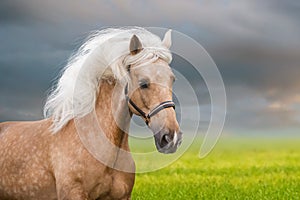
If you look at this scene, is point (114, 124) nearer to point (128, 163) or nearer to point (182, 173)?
point (128, 163)

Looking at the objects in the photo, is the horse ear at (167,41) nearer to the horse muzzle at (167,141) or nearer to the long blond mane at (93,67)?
the long blond mane at (93,67)

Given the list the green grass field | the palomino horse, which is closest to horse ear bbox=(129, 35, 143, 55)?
the palomino horse

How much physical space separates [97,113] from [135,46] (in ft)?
2.81

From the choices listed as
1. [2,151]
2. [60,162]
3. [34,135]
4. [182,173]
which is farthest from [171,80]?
[182,173]

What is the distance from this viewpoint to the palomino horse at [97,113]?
5.40m

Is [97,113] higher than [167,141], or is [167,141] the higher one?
[97,113]

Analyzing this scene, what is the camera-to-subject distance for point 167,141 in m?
5.10

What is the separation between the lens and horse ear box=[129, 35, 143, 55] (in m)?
5.52

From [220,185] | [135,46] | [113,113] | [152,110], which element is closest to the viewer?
[152,110]

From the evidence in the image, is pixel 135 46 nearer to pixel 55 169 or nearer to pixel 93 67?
pixel 93 67

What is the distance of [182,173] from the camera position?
16828mm

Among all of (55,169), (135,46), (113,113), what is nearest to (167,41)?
(135,46)

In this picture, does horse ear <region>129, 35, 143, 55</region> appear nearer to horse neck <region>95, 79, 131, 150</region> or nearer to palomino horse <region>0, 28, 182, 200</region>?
palomino horse <region>0, 28, 182, 200</region>

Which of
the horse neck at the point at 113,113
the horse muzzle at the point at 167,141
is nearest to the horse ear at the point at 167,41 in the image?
the horse neck at the point at 113,113
